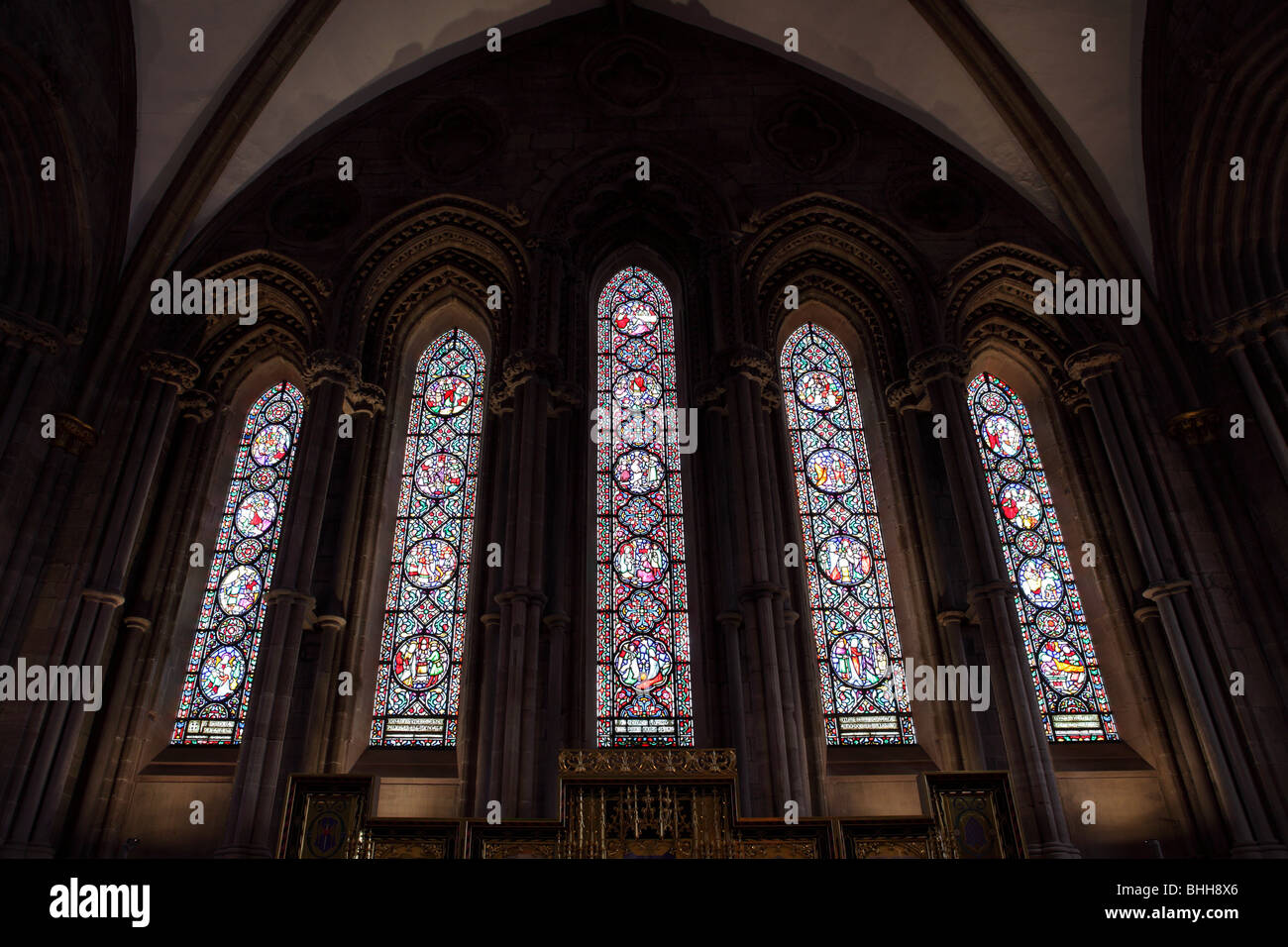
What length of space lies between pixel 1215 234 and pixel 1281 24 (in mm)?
2254

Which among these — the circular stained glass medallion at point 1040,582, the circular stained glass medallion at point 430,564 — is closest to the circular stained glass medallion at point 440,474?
the circular stained glass medallion at point 430,564

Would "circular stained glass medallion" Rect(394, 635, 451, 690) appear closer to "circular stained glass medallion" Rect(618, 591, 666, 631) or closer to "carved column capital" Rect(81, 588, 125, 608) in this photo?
"circular stained glass medallion" Rect(618, 591, 666, 631)

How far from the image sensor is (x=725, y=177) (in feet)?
43.8

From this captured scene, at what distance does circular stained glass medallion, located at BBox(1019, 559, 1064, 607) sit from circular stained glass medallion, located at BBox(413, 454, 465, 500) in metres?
6.81

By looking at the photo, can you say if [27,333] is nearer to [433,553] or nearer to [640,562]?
[433,553]

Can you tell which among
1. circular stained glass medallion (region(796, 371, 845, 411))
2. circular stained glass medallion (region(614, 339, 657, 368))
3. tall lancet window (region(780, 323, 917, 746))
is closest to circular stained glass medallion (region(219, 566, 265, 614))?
circular stained glass medallion (region(614, 339, 657, 368))

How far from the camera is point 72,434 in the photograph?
10508mm

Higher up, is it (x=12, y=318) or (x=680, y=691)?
(x=12, y=318)

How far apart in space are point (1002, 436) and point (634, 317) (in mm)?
5032

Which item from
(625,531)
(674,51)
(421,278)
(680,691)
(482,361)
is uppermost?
(674,51)

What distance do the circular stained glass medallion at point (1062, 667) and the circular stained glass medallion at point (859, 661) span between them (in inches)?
72.2

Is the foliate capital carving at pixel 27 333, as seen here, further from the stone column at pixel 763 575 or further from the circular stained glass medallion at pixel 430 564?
the stone column at pixel 763 575
